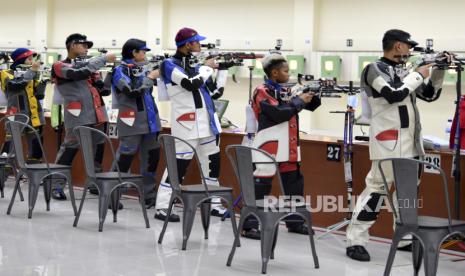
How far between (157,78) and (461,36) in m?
3.47

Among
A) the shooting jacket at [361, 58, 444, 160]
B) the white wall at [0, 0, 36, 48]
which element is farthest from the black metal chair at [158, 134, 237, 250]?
the white wall at [0, 0, 36, 48]

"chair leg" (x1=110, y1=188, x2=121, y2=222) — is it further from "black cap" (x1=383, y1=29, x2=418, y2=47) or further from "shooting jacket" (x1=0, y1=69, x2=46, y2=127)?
"black cap" (x1=383, y1=29, x2=418, y2=47)

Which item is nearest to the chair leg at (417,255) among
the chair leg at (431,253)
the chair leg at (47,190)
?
the chair leg at (431,253)

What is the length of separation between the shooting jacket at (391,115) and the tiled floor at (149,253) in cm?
75

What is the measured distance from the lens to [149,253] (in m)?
5.43

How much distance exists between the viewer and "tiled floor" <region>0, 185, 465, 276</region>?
16.4 feet

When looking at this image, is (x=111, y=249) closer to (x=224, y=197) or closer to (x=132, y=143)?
(x=224, y=197)

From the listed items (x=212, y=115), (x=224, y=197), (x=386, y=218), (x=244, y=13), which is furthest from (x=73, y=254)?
(x=244, y=13)

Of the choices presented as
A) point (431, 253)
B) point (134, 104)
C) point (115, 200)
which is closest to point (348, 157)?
point (431, 253)

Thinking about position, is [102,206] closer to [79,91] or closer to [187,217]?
[187,217]

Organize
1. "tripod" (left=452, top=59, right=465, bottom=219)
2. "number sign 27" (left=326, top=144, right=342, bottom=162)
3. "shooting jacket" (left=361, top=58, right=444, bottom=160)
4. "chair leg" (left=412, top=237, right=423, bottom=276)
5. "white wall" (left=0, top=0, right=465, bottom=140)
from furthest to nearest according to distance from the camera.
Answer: "white wall" (left=0, top=0, right=465, bottom=140) < "number sign 27" (left=326, top=144, right=342, bottom=162) < "tripod" (left=452, top=59, right=465, bottom=219) < "shooting jacket" (left=361, top=58, right=444, bottom=160) < "chair leg" (left=412, top=237, right=423, bottom=276)

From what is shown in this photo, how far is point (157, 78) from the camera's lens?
7.16 m

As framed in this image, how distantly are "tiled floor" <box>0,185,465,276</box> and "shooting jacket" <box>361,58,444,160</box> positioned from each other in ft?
2.46

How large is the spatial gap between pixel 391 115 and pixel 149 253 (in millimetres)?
1865
